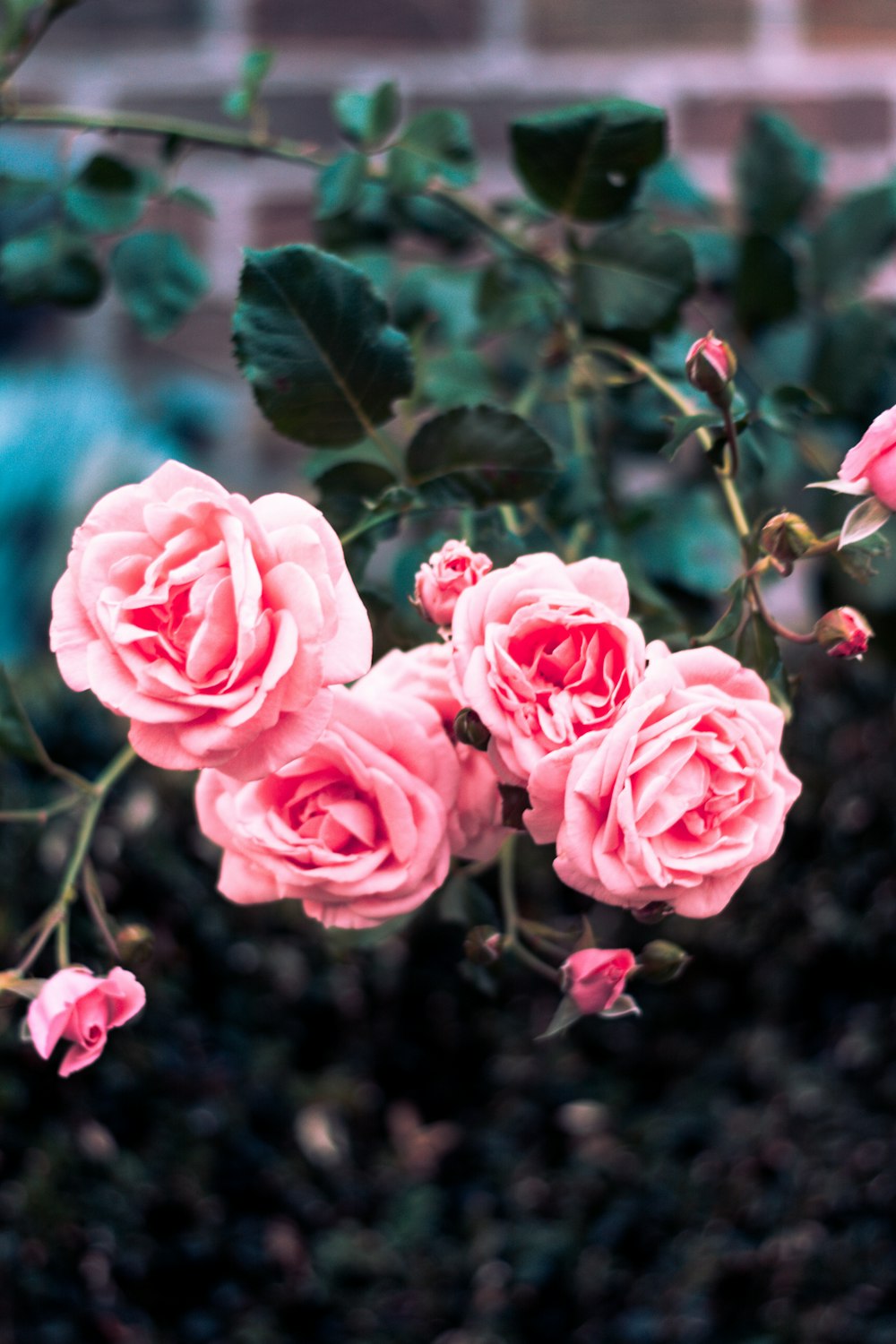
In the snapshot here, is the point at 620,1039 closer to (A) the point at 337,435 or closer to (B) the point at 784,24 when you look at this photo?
(A) the point at 337,435

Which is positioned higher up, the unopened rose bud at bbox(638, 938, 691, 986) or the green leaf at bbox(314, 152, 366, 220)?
the green leaf at bbox(314, 152, 366, 220)

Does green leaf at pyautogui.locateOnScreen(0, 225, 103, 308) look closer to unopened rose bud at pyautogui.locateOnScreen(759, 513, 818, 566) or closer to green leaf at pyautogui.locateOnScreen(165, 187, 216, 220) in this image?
green leaf at pyautogui.locateOnScreen(165, 187, 216, 220)

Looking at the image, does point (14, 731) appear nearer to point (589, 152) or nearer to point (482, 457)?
point (482, 457)

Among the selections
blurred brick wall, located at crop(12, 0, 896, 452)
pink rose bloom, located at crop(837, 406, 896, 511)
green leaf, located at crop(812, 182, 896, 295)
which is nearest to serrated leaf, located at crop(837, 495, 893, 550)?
pink rose bloom, located at crop(837, 406, 896, 511)

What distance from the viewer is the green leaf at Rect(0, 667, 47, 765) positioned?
1.01 feet

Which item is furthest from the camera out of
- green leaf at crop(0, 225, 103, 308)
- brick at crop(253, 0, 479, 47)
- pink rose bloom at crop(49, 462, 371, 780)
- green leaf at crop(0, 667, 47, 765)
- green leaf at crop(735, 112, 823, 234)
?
brick at crop(253, 0, 479, 47)

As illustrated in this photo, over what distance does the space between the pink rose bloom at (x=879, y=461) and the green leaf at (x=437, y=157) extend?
0.79 ft

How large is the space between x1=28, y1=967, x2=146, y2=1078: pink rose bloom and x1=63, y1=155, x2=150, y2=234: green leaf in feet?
0.98

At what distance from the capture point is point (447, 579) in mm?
238

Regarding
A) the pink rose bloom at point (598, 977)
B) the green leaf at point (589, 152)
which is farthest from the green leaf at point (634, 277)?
the pink rose bloom at point (598, 977)

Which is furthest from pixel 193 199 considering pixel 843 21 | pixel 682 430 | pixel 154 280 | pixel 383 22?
pixel 843 21

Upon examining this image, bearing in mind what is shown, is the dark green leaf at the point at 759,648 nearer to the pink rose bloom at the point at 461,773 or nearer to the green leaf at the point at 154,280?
the pink rose bloom at the point at 461,773

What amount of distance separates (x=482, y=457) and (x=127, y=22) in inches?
25.9

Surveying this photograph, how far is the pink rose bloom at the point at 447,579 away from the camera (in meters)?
0.24
